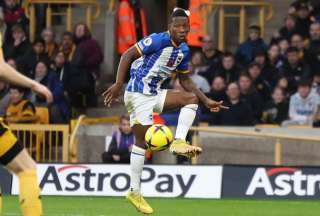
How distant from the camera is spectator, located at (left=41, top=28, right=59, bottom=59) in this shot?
72.2 feet

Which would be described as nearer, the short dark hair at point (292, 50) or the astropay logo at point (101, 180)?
the astropay logo at point (101, 180)

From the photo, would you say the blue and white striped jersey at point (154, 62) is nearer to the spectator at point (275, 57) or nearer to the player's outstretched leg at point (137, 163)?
the player's outstretched leg at point (137, 163)

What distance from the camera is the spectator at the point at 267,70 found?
65.8 feet

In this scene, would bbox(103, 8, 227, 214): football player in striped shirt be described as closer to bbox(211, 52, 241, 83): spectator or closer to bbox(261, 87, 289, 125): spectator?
bbox(261, 87, 289, 125): spectator

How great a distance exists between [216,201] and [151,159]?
9.24ft

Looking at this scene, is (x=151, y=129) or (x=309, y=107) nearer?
(x=151, y=129)

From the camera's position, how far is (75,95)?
68.6 ft

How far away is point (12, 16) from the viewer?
23.0 metres

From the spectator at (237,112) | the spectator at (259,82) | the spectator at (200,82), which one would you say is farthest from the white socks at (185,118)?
the spectator at (259,82)

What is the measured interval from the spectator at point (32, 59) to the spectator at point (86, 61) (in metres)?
0.63

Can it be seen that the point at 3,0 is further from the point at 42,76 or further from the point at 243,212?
the point at 243,212

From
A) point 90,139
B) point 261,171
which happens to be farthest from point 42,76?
point 261,171

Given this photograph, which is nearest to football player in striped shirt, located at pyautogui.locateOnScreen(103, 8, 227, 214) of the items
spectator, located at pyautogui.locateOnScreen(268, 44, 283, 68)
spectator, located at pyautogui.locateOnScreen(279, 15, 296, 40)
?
spectator, located at pyautogui.locateOnScreen(268, 44, 283, 68)

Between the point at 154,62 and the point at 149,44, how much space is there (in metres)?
0.28
